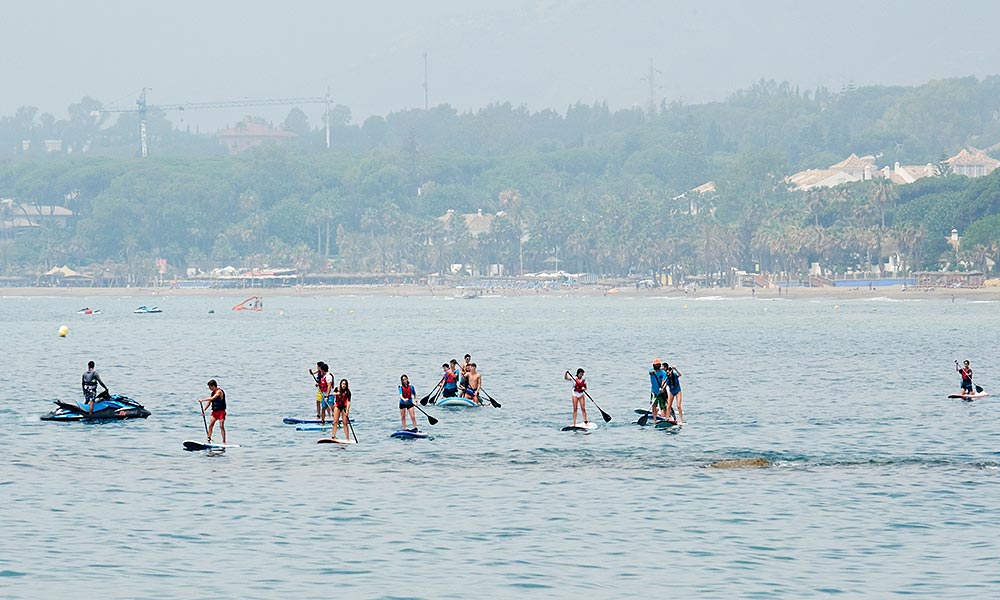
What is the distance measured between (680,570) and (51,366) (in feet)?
241

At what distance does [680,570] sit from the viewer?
32.3m

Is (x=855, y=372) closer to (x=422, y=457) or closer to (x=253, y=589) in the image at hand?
(x=422, y=457)

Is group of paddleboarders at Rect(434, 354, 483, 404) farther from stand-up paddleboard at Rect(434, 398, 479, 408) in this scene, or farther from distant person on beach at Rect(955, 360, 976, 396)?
distant person on beach at Rect(955, 360, 976, 396)

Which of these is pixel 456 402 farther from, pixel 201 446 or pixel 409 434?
pixel 201 446

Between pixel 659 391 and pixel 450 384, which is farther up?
pixel 659 391

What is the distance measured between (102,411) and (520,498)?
72.5ft

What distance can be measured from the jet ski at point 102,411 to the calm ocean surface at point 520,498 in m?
0.81

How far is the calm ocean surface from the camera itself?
1249 inches

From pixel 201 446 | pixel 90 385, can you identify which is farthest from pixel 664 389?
pixel 90 385

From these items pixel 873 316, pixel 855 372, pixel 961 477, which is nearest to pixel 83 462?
pixel 961 477

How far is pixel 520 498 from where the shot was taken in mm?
40281

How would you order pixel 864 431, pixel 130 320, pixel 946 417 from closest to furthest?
pixel 864 431 < pixel 946 417 < pixel 130 320

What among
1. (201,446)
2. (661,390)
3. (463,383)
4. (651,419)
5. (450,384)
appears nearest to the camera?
(201,446)

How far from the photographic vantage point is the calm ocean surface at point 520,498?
31719 millimetres
